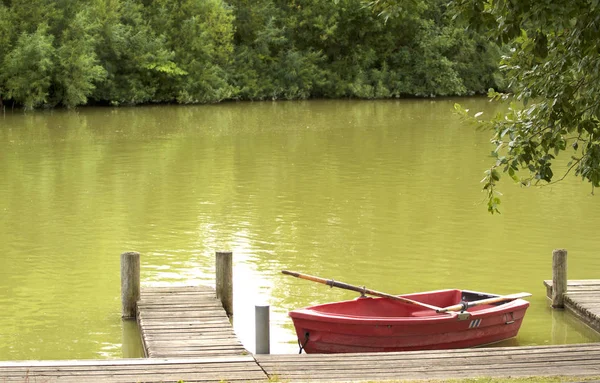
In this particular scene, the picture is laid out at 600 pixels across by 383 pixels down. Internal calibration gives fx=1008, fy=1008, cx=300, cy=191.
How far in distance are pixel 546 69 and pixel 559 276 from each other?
5.02 meters

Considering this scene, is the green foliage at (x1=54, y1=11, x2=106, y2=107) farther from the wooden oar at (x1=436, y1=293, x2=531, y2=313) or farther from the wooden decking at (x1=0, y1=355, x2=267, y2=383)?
the wooden decking at (x1=0, y1=355, x2=267, y2=383)

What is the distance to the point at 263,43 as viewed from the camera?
58250 mm

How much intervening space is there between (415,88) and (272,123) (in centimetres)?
2085

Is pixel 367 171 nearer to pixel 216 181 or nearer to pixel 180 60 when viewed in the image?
pixel 216 181

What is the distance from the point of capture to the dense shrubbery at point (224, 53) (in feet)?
154

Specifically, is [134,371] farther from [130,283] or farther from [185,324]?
[130,283]

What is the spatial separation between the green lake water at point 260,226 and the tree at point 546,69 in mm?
4128

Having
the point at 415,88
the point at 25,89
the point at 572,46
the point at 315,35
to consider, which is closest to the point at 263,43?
the point at 315,35

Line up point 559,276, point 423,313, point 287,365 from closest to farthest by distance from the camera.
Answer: point 287,365 < point 423,313 < point 559,276

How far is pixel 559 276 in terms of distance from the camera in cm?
1345

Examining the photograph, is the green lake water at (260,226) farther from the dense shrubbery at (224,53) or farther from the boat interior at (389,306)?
the dense shrubbery at (224,53)

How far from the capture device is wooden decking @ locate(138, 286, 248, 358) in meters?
10.8

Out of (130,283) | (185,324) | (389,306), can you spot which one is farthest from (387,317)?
(130,283)

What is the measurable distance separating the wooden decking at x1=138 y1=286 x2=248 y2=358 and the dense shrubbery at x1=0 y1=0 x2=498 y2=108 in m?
32.1
